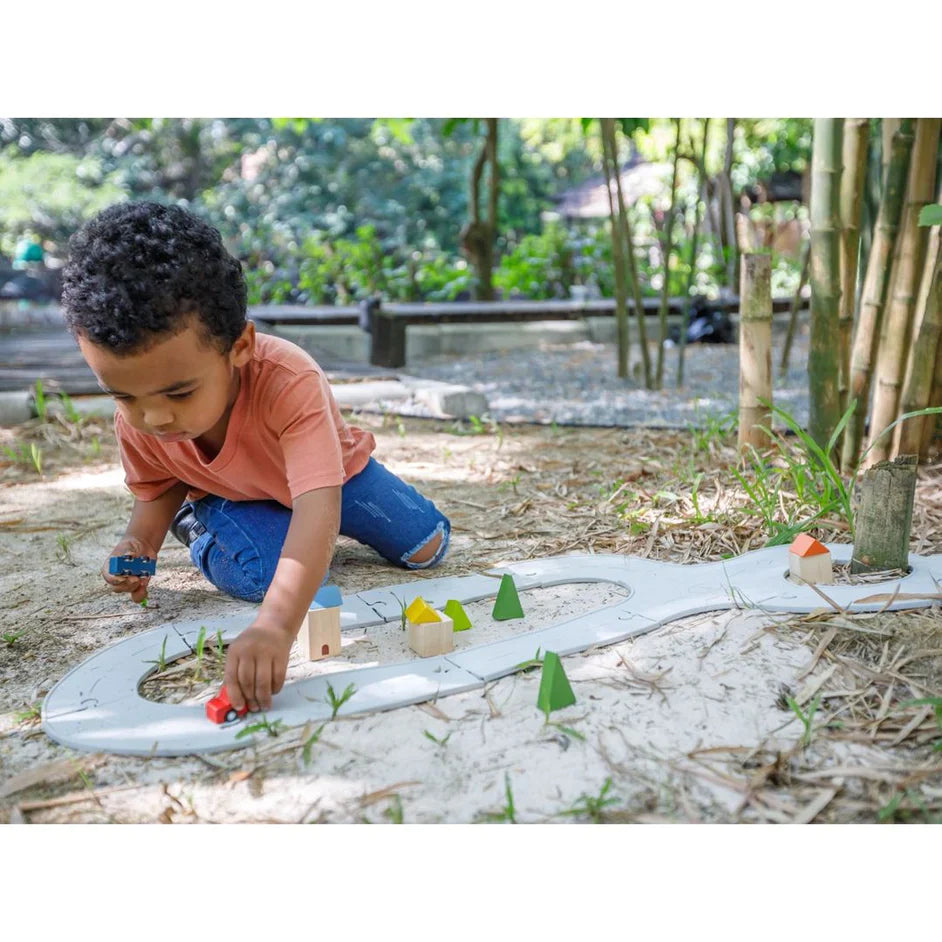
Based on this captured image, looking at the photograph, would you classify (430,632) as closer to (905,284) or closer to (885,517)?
(885,517)

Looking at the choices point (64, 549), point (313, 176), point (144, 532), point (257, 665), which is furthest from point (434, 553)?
point (313, 176)

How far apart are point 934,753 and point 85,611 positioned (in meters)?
1.88

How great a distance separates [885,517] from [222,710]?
1.54 meters

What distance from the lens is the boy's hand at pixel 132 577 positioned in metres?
2.27

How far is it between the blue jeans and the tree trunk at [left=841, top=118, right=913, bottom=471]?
138 centimetres

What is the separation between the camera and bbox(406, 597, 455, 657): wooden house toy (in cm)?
205

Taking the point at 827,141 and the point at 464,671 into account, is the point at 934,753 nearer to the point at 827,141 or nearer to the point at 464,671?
the point at 464,671

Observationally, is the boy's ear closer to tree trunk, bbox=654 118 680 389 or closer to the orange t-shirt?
the orange t-shirt

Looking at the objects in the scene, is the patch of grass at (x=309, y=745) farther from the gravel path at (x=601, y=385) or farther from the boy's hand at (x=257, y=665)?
the gravel path at (x=601, y=385)

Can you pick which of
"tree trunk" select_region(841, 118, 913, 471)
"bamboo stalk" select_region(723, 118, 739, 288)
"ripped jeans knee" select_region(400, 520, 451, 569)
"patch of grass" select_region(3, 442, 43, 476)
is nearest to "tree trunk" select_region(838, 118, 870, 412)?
"tree trunk" select_region(841, 118, 913, 471)

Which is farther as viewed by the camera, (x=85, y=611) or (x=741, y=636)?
(x=85, y=611)

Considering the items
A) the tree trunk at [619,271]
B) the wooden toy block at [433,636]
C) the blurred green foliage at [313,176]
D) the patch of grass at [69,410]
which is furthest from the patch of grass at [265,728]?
the blurred green foliage at [313,176]

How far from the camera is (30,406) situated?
4.62m

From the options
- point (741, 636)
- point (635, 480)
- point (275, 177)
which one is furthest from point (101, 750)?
point (275, 177)
